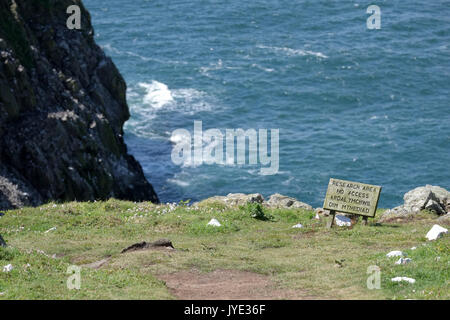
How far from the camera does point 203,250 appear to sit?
99.8 feet

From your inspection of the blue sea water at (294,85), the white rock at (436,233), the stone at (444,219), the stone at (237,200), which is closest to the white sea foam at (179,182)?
the blue sea water at (294,85)

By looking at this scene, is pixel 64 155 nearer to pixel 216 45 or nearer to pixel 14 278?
pixel 14 278

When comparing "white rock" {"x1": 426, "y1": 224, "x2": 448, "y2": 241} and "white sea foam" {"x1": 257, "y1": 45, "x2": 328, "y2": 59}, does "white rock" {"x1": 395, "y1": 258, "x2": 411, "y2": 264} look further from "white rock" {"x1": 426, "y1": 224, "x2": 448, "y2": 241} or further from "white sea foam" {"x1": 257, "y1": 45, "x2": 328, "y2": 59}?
"white sea foam" {"x1": 257, "y1": 45, "x2": 328, "y2": 59}

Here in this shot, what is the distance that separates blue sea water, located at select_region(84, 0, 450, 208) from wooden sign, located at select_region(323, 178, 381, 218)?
30066 millimetres

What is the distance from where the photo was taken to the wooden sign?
35.5 metres

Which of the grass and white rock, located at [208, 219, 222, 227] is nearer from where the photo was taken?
the grass

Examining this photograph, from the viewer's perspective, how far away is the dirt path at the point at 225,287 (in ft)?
74.5

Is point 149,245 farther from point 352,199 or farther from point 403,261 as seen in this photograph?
point 352,199

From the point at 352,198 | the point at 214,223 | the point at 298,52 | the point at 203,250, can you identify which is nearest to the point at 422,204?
the point at 352,198

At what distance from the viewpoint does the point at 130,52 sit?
104 metres

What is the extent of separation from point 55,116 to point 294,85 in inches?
1708

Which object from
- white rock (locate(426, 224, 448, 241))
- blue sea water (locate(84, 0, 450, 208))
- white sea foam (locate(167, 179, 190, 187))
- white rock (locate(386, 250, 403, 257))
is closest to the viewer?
white rock (locate(386, 250, 403, 257))

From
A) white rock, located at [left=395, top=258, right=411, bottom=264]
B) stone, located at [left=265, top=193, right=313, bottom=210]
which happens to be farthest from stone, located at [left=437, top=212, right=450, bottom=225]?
white rock, located at [left=395, top=258, right=411, bottom=264]
